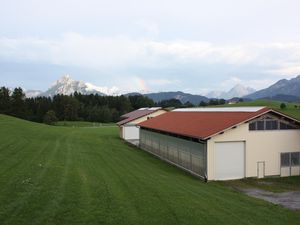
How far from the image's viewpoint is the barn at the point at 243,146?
25.4 metres

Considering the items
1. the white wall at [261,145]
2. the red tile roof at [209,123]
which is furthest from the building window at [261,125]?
the red tile roof at [209,123]

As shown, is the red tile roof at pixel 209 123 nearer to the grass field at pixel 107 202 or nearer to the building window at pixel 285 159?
the building window at pixel 285 159

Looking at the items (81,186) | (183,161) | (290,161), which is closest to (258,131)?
(290,161)

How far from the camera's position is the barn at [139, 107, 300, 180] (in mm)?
25375

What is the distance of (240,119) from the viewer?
25984 millimetres

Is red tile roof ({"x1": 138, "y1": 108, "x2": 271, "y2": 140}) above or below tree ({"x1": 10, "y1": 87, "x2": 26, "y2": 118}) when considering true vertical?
below

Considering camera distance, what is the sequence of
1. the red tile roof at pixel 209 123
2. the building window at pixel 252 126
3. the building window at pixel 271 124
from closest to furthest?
1. the red tile roof at pixel 209 123
2. the building window at pixel 252 126
3. the building window at pixel 271 124

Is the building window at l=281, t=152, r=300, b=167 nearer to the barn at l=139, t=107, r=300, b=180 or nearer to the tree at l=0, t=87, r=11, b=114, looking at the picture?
the barn at l=139, t=107, r=300, b=180

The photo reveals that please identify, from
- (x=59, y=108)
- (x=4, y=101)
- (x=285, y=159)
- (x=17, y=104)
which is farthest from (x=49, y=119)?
(x=285, y=159)

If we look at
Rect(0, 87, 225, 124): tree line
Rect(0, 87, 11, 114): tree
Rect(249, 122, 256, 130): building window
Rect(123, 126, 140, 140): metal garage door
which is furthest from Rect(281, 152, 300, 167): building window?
Rect(0, 87, 11, 114): tree

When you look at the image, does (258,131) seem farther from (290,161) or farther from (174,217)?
(174,217)

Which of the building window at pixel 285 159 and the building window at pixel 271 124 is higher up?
the building window at pixel 271 124

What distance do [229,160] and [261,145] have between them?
117 inches

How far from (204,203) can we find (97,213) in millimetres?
5236
